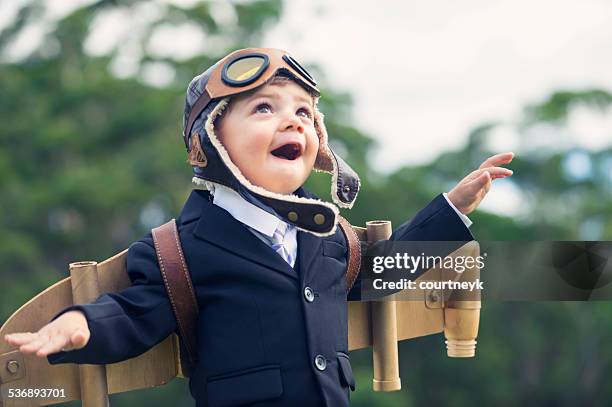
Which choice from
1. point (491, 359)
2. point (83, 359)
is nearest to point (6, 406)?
point (83, 359)

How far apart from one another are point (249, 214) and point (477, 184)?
1.56ft

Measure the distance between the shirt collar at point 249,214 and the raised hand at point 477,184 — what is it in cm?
38

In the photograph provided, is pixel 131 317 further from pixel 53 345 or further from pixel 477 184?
pixel 477 184

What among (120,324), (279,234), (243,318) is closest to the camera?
(120,324)

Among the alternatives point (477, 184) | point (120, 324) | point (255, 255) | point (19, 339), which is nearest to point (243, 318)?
point (255, 255)

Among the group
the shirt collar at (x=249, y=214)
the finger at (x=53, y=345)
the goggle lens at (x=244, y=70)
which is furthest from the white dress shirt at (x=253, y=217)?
the finger at (x=53, y=345)

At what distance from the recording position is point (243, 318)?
2.12 m

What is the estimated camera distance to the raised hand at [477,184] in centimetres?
224

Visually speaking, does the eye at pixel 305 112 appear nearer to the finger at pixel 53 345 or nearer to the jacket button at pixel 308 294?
the jacket button at pixel 308 294

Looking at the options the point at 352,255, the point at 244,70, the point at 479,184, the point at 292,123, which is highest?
the point at 244,70

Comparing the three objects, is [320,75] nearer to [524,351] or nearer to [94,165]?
[94,165]

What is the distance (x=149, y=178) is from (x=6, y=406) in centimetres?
1113

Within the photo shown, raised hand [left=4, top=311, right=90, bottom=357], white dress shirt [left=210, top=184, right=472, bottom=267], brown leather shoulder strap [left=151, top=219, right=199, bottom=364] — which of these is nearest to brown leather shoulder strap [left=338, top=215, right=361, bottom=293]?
white dress shirt [left=210, top=184, right=472, bottom=267]

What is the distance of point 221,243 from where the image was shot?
7.06 ft
